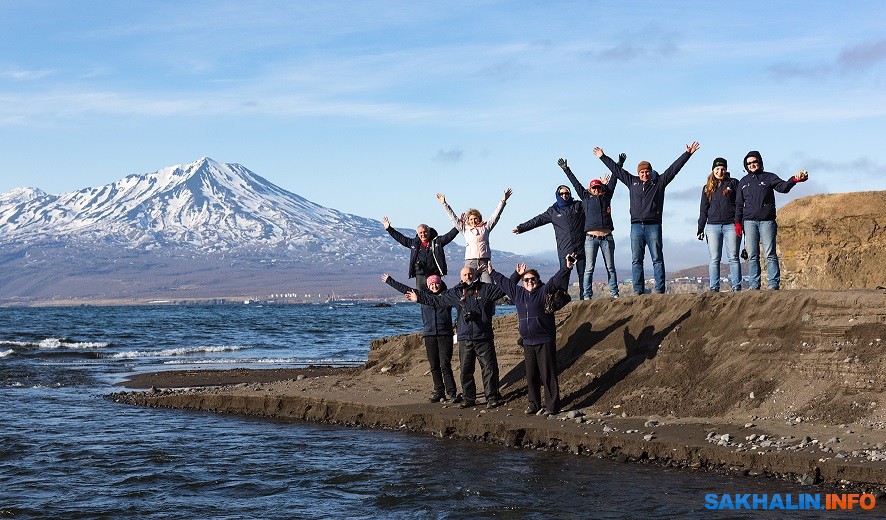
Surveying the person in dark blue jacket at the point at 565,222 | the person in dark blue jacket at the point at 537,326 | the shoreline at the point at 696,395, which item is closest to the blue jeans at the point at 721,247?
A: the shoreline at the point at 696,395

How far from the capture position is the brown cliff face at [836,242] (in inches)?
968

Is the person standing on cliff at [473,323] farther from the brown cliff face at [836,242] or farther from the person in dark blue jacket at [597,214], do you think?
the brown cliff face at [836,242]

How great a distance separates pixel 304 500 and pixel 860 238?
55.7 ft

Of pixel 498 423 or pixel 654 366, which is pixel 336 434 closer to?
pixel 498 423

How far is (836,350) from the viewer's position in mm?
14789

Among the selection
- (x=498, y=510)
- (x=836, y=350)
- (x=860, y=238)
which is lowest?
Answer: (x=498, y=510)

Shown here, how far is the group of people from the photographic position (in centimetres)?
1571

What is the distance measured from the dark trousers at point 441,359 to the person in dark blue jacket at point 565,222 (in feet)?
7.32

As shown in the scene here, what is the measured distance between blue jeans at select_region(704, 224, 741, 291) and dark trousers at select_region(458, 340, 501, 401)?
385 cm

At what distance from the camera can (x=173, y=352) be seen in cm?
4303

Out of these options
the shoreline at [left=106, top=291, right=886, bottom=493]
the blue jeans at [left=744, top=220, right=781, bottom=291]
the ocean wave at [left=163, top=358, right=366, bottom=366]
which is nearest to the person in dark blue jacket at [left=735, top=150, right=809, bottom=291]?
the blue jeans at [left=744, top=220, right=781, bottom=291]

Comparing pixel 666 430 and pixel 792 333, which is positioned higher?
pixel 792 333

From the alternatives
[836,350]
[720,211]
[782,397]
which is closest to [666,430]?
[782,397]

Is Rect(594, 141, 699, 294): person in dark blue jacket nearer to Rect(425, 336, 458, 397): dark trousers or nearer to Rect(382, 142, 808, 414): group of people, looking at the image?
Rect(382, 142, 808, 414): group of people
